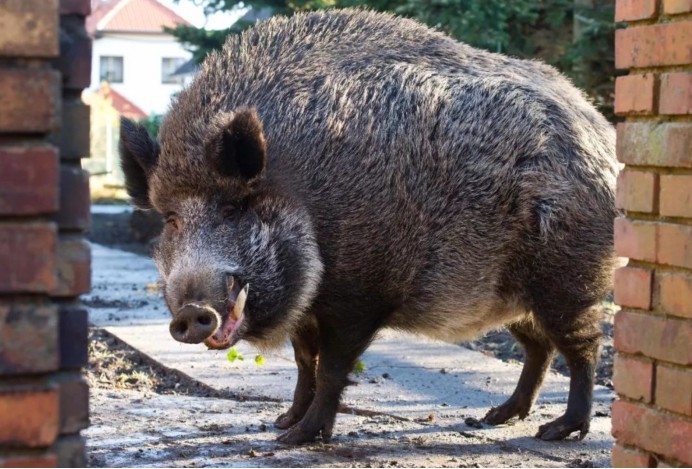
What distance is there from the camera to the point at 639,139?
318cm

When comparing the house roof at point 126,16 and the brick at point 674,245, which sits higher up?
the house roof at point 126,16

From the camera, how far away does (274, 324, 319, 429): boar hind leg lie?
17.0 feet

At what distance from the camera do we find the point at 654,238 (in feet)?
10.2

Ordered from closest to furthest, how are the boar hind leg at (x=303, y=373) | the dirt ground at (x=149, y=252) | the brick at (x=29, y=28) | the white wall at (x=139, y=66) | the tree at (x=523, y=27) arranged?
the brick at (x=29, y=28) → the boar hind leg at (x=303, y=373) → the dirt ground at (x=149, y=252) → the tree at (x=523, y=27) → the white wall at (x=139, y=66)

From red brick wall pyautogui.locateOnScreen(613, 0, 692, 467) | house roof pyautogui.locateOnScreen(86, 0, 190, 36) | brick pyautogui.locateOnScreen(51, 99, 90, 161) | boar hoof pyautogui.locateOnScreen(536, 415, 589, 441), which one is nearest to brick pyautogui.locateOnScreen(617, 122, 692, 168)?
red brick wall pyautogui.locateOnScreen(613, 0, 692, 467)

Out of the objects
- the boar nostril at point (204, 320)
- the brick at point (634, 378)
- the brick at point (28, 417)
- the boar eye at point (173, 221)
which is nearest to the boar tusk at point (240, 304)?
the boar nostril at point (204, 320)

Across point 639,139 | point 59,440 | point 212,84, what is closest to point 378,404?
point 212,84

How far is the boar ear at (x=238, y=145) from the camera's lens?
4.66 m

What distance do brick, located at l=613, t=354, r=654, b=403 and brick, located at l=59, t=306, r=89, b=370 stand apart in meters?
1.66

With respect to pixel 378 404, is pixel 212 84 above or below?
above

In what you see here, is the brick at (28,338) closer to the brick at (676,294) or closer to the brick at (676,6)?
the brick at (676,294)

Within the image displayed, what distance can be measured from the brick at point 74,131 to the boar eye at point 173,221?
2714 mm

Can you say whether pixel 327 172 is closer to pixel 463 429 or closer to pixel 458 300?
pixel 458 300

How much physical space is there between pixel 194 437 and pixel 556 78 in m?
2.68
